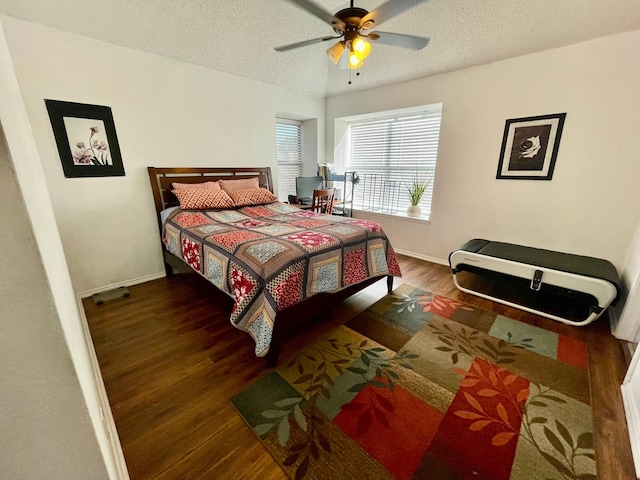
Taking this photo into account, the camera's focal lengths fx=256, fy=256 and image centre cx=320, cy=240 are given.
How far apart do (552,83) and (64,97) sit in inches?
176

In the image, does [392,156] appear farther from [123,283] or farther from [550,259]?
[123,283]

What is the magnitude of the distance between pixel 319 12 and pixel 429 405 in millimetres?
2495

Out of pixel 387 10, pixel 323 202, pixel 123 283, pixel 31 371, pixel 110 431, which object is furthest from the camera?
pixel 323 202

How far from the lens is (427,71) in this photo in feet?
10.2

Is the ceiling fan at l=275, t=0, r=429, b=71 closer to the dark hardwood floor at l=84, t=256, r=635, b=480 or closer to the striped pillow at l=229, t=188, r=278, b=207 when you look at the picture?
the striped pillow at l=229, t=188, r=278, b=207

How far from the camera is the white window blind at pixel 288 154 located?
4.36 meters

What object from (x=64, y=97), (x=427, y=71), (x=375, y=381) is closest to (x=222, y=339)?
(x=375, y=381)

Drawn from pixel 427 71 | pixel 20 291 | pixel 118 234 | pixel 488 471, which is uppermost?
pixel 427 71

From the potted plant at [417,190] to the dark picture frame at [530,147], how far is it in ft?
3.31

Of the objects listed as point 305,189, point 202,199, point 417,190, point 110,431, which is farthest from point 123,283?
point 417,190

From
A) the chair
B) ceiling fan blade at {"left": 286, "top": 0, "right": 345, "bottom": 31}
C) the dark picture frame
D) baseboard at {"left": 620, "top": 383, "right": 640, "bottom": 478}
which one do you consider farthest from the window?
baseboard at {"left": 620, "top": 383, "right": 640, "bottom": 478}

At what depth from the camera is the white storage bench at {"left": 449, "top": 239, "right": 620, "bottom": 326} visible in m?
2.00

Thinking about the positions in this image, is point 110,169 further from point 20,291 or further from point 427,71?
point 427,71

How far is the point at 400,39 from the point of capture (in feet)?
6.25
